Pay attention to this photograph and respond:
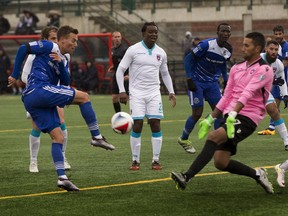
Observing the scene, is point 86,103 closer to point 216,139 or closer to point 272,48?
point 216,139

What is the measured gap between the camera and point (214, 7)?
41719mm

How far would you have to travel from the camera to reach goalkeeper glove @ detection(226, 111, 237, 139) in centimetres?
1066

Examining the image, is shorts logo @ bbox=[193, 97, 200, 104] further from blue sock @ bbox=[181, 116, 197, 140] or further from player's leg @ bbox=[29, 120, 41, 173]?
player's leg @ bbox=[29, 120, 41, 173]

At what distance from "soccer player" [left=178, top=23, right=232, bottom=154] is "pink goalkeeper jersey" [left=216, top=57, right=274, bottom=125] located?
554 centimetres

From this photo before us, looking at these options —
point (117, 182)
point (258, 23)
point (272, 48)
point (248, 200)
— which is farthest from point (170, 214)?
point (258, 23)

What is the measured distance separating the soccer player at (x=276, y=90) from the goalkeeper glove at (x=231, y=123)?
4319mm

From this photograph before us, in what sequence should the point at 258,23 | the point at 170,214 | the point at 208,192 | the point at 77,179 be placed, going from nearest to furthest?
the point at 170,214
the point at 208,192
the point at 77,179
the point at 258,23

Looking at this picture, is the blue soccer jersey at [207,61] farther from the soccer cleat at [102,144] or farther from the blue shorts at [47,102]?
the blue shorts at [47,102]

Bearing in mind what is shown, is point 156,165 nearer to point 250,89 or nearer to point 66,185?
point 66,185

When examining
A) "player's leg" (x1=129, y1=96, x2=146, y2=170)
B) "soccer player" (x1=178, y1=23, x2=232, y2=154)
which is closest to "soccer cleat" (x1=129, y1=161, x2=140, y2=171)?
"player's leg" (x1=129, y1=96, x2=146, y2=170)

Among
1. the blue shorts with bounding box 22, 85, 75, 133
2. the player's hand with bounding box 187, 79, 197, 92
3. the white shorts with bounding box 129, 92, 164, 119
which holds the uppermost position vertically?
the blue shorts with bounding box 22, 85, 75, 133

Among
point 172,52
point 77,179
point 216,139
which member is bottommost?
point 172,52

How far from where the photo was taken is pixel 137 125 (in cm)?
1424

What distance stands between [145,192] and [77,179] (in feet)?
5.73
